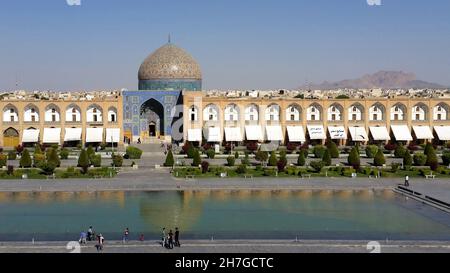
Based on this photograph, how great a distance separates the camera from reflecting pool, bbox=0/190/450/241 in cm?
1869

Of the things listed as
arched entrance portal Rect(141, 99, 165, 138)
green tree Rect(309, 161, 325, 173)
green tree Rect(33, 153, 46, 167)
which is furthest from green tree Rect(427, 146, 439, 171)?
arched entrance portal Rect(141, 99, 165, 138)

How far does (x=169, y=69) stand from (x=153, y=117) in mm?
3946

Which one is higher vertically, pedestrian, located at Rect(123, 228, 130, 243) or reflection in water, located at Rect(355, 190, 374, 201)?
reflection in water, located at Rect(355, 190, 374, 201)

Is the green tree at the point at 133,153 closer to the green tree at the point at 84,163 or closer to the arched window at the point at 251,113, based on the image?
the green tree at the point at 84,163

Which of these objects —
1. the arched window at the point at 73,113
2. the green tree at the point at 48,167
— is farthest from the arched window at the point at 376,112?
the green tree at the point at 48,167

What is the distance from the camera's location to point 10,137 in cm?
4738

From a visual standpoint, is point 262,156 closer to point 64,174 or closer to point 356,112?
point 64,174

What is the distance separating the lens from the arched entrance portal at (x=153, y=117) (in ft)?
162

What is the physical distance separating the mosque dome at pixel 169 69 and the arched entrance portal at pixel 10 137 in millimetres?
10140

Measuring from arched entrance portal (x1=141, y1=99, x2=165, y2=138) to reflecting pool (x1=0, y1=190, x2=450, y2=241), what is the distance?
894 inches

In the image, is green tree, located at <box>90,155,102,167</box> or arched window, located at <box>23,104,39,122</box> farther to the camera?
arched window, located at <box>23,104,39,122</box>

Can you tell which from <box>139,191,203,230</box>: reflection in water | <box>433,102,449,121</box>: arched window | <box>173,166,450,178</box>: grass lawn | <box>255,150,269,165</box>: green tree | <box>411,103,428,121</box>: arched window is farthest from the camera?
<box>433,102,449,121</box>: arched window

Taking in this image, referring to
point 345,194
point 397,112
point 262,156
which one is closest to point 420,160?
point 262,156

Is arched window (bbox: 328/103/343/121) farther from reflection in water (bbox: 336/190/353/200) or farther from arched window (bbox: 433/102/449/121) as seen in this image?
reflection in water (bbox: 336/190/353/200)
